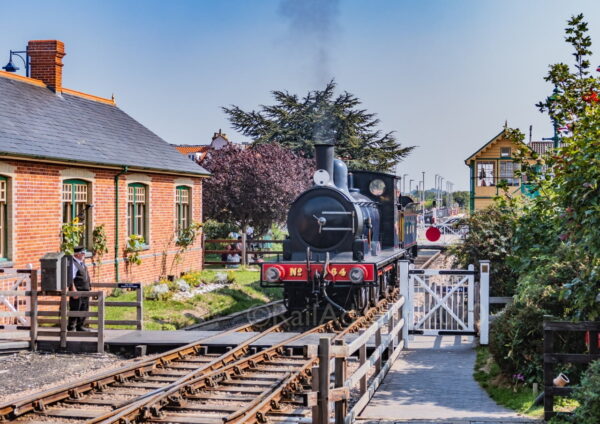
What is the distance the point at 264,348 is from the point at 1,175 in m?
6.91

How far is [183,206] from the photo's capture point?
2378cm

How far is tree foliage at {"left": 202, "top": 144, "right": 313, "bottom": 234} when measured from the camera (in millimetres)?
31812

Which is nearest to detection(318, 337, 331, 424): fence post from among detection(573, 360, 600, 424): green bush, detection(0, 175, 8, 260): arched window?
detection(573, 360, 600, 424): green bush

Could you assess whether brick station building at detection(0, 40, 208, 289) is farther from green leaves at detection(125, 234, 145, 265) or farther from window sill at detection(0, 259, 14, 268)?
green leaves at detection(125, 234, 145, 265)

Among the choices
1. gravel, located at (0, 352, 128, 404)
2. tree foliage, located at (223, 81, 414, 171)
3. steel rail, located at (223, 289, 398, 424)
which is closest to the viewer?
steel rail, located at (223, 289, 398, 424)

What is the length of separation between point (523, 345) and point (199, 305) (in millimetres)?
10109

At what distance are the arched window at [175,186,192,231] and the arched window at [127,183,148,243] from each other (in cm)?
209

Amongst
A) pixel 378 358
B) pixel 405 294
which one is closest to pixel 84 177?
pixel 405 294

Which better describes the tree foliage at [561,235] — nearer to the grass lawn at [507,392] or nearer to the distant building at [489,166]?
the grass lawn at [507,392]

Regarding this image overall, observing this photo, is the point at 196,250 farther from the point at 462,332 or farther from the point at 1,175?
the point at 462,332

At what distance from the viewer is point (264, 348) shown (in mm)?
11852

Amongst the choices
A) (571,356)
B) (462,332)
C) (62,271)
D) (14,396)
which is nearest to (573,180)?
Answer: (571,356)

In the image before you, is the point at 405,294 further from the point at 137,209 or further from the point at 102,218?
the point at 137,209

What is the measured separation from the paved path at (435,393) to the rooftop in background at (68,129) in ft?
29.7
